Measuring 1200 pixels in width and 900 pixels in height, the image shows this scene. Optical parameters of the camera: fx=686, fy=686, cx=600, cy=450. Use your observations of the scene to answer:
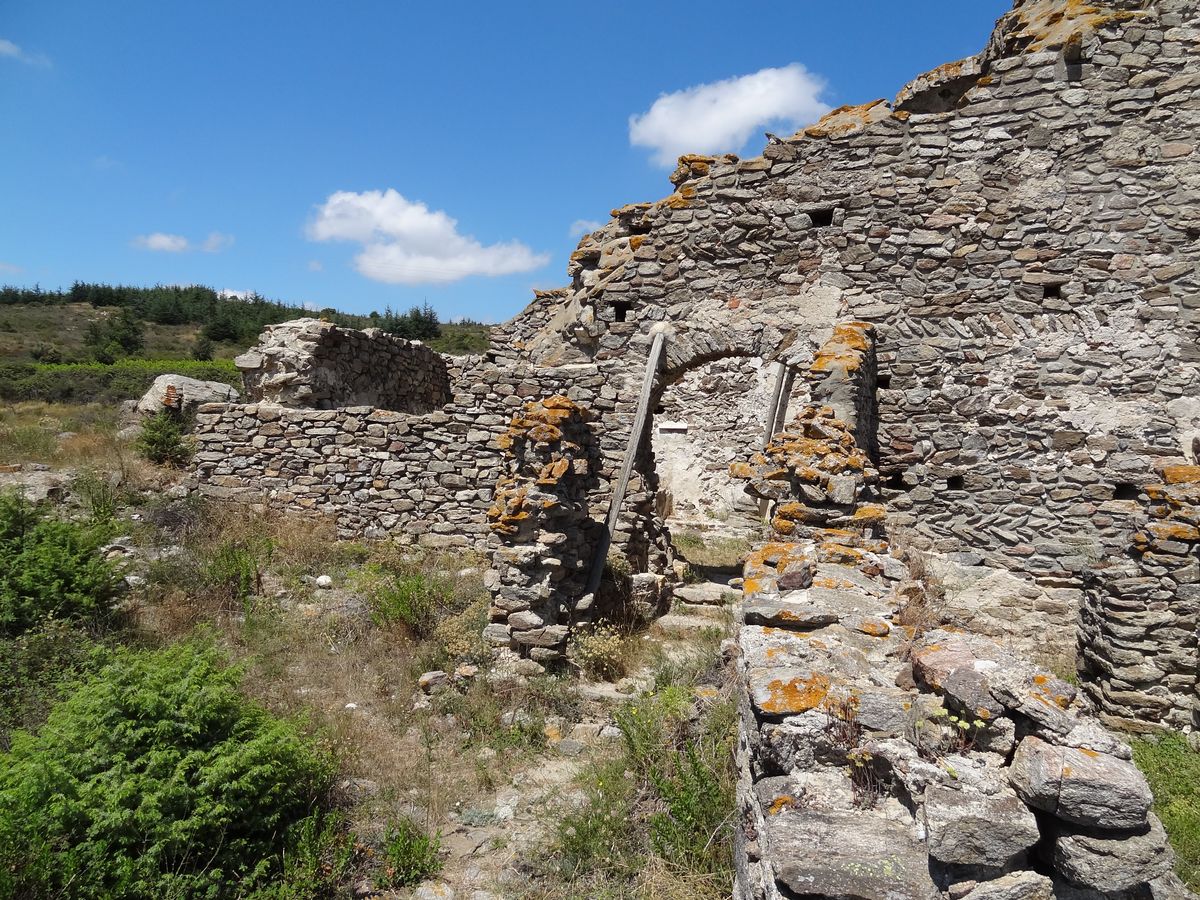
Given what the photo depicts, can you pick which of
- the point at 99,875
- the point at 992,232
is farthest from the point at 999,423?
the point at 99,875

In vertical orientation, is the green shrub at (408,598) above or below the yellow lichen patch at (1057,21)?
below

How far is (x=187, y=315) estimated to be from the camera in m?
44.2

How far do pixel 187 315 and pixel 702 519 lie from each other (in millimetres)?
42727

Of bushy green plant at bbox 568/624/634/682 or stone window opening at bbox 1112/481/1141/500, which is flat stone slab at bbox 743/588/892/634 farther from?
stone window opening at bbox 1112/481/1141/500

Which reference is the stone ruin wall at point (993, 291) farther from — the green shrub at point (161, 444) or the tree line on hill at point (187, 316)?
the tree line on hill at point (187, 316)

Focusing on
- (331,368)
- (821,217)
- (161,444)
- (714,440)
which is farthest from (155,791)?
(714,440)

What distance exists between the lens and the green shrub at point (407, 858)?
3.83m

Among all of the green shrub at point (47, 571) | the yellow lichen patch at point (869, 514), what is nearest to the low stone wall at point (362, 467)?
the green shrub at point (47, 571)

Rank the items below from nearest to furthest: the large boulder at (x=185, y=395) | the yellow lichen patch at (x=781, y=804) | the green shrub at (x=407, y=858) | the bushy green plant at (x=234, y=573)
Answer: the yellow lichen patch at (x=781, y=804), the green shrub at (x=407, y=858), the bushy green plant at (x=234, y=573), the large boulder at (x=185, y=395)

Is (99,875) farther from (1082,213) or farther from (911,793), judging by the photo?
(1082,213)

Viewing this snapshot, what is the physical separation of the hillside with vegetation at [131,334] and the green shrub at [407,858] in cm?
2358

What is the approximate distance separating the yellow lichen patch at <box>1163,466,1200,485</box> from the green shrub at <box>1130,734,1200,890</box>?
2056 mm

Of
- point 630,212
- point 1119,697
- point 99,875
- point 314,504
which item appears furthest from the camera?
point 314,504

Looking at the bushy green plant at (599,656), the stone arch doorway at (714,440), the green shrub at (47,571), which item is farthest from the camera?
the stone arch doorway at (714,440)
